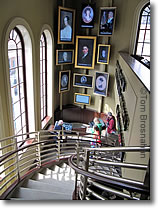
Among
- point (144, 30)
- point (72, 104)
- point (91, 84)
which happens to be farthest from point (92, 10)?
point (72, 104)

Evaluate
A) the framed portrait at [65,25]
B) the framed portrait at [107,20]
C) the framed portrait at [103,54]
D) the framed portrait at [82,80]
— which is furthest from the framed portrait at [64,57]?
the framed portrait at [107,20]

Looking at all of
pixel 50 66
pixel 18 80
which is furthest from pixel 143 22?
pixel 18 80

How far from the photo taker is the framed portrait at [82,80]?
25.8 feet

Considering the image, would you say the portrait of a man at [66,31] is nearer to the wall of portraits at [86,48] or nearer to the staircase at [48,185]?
the wall of portraits at [86,48]

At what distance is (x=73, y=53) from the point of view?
759cm

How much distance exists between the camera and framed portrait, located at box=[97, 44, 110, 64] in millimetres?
7038

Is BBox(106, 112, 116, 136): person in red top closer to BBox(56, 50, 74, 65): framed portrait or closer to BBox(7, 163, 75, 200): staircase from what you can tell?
BBox(7, 163, 75, 200): staircase

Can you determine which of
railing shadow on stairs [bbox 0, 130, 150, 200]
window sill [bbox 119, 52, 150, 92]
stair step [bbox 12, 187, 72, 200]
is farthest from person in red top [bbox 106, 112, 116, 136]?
stair step [bbox 12, 187, 72, 200]

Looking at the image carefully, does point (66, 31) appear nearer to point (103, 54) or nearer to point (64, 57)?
point (64, 57)

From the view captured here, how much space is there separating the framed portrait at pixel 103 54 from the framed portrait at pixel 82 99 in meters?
1.66

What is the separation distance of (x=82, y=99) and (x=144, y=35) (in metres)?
3.58

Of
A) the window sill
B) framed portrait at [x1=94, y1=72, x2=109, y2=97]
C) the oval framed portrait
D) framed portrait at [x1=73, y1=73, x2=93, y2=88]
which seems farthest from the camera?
framed portrait at [x1=73, y1=73, x2=93, y2=88]

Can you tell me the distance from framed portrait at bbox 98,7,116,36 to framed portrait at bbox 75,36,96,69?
55cm

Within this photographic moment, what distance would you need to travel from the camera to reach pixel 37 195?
2.74 meters
